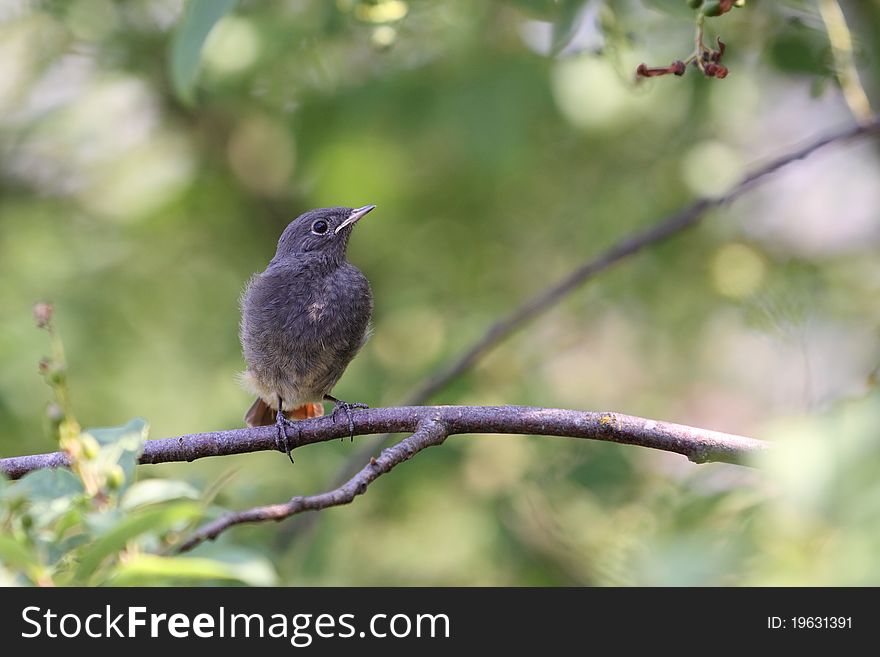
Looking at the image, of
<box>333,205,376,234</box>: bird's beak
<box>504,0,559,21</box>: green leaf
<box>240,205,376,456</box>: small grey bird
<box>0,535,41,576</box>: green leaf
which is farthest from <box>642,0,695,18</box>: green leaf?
<box>0,535,41,576</box>: green leaf

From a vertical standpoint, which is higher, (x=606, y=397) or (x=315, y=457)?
(x=606, y=397)

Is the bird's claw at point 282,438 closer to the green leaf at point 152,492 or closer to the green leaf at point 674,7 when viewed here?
the green leaf at point 152,492

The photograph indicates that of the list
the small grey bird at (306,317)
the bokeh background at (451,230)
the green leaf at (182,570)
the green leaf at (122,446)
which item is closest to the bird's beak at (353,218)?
the small grey bird at (306,317)

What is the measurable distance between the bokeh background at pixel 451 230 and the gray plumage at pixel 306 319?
1.64ft

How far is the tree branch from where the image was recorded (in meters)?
2.67

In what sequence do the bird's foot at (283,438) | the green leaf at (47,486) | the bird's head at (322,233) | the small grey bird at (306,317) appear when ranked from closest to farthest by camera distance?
the green leaf at (47,486) → the bird's foot at (283,438) → the small grey bird at (306,317) → the bird's head at (322,233)

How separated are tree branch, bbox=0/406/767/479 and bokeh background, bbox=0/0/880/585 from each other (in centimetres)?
46

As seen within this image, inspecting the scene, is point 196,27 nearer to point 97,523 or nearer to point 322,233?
point 97,523

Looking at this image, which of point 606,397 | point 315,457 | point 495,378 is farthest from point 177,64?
point 606,397

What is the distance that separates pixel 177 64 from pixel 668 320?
4.05 m

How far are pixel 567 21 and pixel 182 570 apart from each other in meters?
2.50

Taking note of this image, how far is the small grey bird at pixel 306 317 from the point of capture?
4.85 metres
